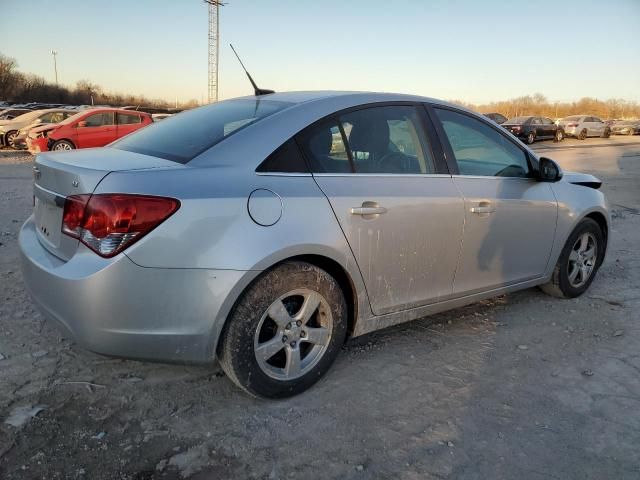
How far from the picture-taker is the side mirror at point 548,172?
12.8 feet

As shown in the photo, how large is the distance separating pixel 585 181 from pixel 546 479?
2.93 meters

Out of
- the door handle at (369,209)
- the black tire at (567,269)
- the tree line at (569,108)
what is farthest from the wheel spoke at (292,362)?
the tree line at (569,108)

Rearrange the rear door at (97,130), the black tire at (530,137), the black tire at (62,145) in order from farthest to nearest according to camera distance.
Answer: the black tire at (530,137) → the rear door at (97,130) → the black tire at (62,145)

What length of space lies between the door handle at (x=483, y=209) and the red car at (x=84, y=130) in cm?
1345

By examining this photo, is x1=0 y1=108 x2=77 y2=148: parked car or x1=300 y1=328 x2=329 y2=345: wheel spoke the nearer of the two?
x1=300 y1=328 x2=329 y2=345: wheel spoke

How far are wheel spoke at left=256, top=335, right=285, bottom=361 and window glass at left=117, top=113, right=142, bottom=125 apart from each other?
15.1 meters

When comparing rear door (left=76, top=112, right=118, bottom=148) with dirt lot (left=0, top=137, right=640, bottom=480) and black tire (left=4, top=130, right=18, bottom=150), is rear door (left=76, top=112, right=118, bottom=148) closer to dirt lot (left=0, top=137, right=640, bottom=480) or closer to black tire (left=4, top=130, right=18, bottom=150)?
black tire (left=4, top=130, right=18, bottom=150)

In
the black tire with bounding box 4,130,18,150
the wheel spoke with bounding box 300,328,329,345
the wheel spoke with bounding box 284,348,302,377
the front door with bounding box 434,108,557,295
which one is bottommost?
the black tire with bounding box 4,130,18,150

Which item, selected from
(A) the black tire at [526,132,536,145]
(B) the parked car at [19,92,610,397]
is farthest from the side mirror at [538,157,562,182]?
(A) the black tire at [526,132,536,145]

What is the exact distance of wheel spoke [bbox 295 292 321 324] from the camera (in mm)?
2795

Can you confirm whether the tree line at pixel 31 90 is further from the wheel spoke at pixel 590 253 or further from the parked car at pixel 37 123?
the wheel spoke at pixel 590 253

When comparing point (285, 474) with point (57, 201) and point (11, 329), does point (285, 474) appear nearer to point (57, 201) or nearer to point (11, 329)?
point (57, 201)

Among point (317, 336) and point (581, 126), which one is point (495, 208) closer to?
point (317, 336)

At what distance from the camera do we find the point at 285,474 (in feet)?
7.41
